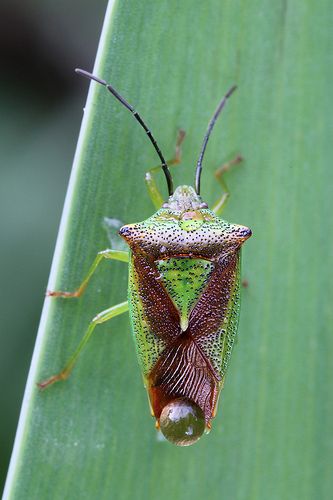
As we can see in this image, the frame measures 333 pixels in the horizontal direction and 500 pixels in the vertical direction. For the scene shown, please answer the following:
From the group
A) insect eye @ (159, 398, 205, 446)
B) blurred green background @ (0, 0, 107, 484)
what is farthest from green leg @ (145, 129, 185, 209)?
blurred green background @ (0, 0, 107, 484)

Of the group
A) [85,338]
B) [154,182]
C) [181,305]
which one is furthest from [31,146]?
[181,305]

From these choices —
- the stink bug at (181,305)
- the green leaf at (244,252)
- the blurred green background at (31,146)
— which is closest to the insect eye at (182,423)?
the stink bug at (181,305)

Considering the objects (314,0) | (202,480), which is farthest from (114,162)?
(202,480)

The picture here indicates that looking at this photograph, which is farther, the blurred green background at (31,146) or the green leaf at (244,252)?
the blurred green background at (31,146)

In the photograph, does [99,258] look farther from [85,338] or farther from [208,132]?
[208,132]

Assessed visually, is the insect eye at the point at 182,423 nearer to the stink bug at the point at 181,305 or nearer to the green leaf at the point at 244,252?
the stink bug at the point at 181,305
